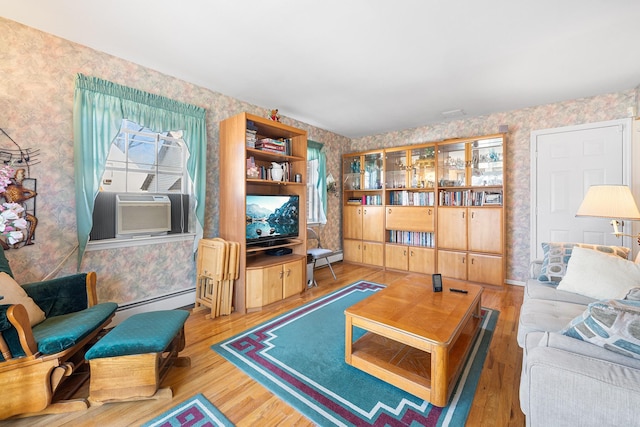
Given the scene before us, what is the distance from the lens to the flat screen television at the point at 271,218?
9.92 feet

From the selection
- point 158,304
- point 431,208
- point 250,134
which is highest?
point 250,134

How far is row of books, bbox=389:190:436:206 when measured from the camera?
4250 millimetres

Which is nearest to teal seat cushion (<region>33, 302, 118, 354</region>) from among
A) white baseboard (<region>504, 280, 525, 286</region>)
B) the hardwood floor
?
the hardwood floor

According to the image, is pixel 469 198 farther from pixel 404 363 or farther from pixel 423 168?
pixel 404 363

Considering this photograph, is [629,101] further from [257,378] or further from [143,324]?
[143,324]

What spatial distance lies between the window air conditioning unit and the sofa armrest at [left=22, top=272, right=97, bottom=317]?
66 centimetres

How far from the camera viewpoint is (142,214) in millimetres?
2648

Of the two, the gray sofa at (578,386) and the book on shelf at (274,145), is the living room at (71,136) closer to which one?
the book on shelf at (274,145)

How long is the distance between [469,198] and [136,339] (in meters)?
4.10

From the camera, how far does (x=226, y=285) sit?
275 centimetres

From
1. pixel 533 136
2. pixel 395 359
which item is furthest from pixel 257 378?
pixel 533 136

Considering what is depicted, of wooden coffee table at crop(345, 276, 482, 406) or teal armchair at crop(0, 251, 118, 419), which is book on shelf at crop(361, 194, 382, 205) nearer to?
wooden coffee table at crop(345, 276, 482, 406)

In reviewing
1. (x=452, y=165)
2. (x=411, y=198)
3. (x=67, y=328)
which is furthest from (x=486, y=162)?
(x=67, y=328)

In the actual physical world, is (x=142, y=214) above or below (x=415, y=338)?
above
